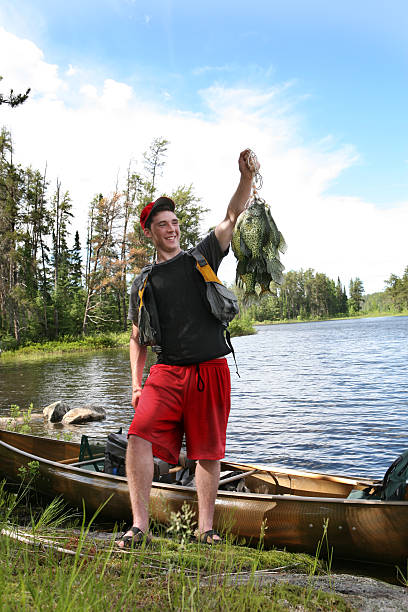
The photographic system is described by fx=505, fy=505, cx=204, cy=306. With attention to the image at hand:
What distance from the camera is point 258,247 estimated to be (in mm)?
3207

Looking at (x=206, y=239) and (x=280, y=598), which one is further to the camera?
(x=206, y=239)

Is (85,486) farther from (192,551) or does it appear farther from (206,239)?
(206,239)

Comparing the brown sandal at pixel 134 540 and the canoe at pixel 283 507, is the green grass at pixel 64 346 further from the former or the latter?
the brown sandal at pixel 134 540

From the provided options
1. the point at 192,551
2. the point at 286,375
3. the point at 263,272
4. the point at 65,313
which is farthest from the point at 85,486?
the point at 65,313

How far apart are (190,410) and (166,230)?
1.43 meters

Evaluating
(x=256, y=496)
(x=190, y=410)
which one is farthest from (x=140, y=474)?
(x=256, y=496)

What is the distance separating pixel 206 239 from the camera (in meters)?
4.01

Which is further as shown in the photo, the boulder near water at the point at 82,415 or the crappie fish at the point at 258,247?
the boulder near water at the point at 82,415

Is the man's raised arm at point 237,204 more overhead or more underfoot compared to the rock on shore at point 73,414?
more overhead

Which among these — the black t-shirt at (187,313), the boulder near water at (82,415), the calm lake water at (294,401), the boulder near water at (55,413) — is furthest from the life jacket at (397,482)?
the boulder near water at (55,413)

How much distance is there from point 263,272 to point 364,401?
12255 mm

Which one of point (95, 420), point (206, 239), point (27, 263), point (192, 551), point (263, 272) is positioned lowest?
point (95, 420)

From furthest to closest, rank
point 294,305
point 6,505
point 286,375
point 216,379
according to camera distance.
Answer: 1. point 294,305
2. point 286,375
3. point 6,505
4. point 216,379

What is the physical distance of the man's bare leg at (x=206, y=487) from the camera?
393 cm
